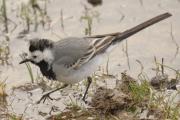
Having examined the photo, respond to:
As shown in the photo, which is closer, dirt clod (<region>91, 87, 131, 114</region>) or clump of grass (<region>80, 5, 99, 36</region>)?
dirt clod (<region>91, 87, 131, 114</region>)

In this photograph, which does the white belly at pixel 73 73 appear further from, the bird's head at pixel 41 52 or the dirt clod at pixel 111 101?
the dirt clod at pixel 111 101

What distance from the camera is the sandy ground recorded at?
28.0ft

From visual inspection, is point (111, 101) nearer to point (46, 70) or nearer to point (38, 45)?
point (46, 70)

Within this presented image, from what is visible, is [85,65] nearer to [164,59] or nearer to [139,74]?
[139,74]

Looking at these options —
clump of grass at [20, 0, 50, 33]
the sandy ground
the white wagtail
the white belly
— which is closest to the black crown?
the white wagtail

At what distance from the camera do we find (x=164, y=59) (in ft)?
28.0

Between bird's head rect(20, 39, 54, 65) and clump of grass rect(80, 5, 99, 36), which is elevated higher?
clump of grass rect(80, 5, 99, 36)

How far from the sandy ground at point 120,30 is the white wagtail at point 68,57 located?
0.62 metres

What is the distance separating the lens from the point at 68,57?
738cm

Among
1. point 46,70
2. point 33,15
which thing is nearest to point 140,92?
point 46,70

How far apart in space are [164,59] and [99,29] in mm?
1465

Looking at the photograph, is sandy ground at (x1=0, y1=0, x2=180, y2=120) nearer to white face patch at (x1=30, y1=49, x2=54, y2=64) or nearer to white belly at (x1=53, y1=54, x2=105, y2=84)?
white belly at (x1=53, y1=54, x2=105, y2=84)

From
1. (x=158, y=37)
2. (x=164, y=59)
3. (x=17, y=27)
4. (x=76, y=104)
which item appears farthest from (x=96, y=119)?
(x=17, y=27)

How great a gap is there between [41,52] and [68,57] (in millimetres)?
367
